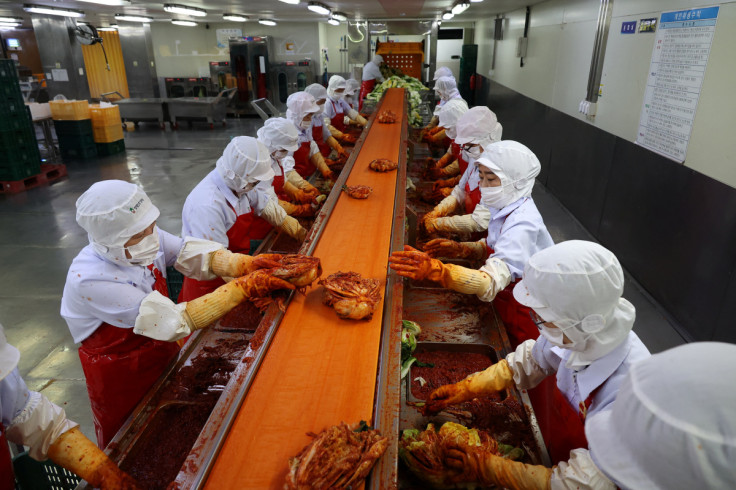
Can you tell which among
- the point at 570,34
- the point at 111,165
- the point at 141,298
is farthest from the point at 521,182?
the point at 111,165

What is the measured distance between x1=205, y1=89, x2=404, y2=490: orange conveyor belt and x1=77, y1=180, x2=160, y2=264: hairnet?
2.98 ft

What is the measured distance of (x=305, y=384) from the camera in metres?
1.83

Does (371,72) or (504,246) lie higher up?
(371,72)

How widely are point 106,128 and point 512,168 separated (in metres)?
12.4

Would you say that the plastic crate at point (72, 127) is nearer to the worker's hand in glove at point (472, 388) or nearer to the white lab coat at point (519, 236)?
the white lab coat at point (519, 236)

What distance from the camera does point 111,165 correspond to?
11.6 meters

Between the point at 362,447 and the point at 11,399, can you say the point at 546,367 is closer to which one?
the point at 362,447

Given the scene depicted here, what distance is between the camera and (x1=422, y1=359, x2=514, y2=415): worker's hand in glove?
86.4 inches

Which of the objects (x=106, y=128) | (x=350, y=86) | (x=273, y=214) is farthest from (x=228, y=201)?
(x=106, y=128)

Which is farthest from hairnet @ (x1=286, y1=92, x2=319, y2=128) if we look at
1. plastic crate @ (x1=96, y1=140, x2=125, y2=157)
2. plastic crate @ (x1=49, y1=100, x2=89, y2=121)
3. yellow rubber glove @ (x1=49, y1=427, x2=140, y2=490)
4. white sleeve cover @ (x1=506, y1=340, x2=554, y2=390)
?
plastic crate @ (x1=96, y1=140, x2=125, y2=157)

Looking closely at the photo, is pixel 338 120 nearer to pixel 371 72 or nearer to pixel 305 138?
pixel 371 72

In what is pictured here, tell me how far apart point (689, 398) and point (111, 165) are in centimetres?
1300

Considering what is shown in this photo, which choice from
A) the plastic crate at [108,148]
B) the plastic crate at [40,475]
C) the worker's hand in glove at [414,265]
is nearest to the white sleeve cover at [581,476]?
the worker's hand in glove at [414,265]

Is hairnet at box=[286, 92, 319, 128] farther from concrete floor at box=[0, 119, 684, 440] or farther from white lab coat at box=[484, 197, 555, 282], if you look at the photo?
white lab coat at box=[484, 197, 555, 282]
